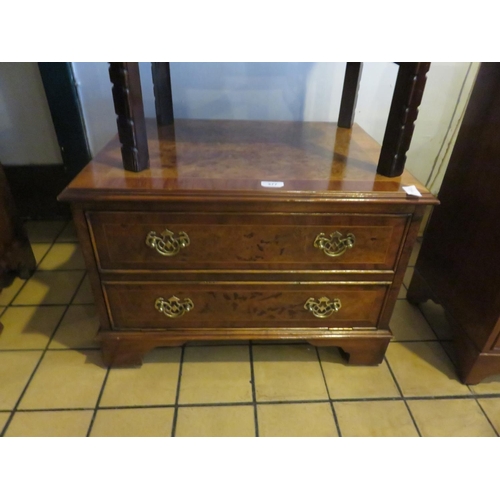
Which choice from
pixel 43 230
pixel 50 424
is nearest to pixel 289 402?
pixel 50 424

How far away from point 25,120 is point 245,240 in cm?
132

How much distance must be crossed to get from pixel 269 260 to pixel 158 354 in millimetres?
544

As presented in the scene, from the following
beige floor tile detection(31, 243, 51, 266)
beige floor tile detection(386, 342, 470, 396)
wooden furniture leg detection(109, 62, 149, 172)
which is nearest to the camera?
wooden furniture leg detection(109, 62, 149, 172)

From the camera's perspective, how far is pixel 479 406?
3.52ft

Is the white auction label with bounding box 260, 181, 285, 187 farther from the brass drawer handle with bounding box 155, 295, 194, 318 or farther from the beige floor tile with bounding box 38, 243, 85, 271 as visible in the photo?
the beige floor tile with bounding box 38, 243, 85, 271

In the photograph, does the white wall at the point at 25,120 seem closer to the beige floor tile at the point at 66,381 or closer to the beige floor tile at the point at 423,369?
the beige floor tile at the point at 66,381

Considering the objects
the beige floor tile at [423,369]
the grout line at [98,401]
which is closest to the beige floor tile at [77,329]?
the grout line at [98,401]

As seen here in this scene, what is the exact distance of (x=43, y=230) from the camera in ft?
5.90

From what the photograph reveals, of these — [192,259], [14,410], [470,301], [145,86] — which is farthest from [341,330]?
[145,86]

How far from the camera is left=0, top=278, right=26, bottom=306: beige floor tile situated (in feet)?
4.61

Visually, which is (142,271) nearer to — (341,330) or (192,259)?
(192,259)

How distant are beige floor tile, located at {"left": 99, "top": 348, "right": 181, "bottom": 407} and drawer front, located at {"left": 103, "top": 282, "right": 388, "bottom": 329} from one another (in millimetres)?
163

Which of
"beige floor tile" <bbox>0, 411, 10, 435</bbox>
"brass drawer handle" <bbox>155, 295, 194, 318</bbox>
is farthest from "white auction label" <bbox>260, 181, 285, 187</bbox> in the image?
"beige floor tile" <bbox>0, 411, 10, 435</bbox>

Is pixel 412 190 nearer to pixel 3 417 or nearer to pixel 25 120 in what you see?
pixel 3 417
